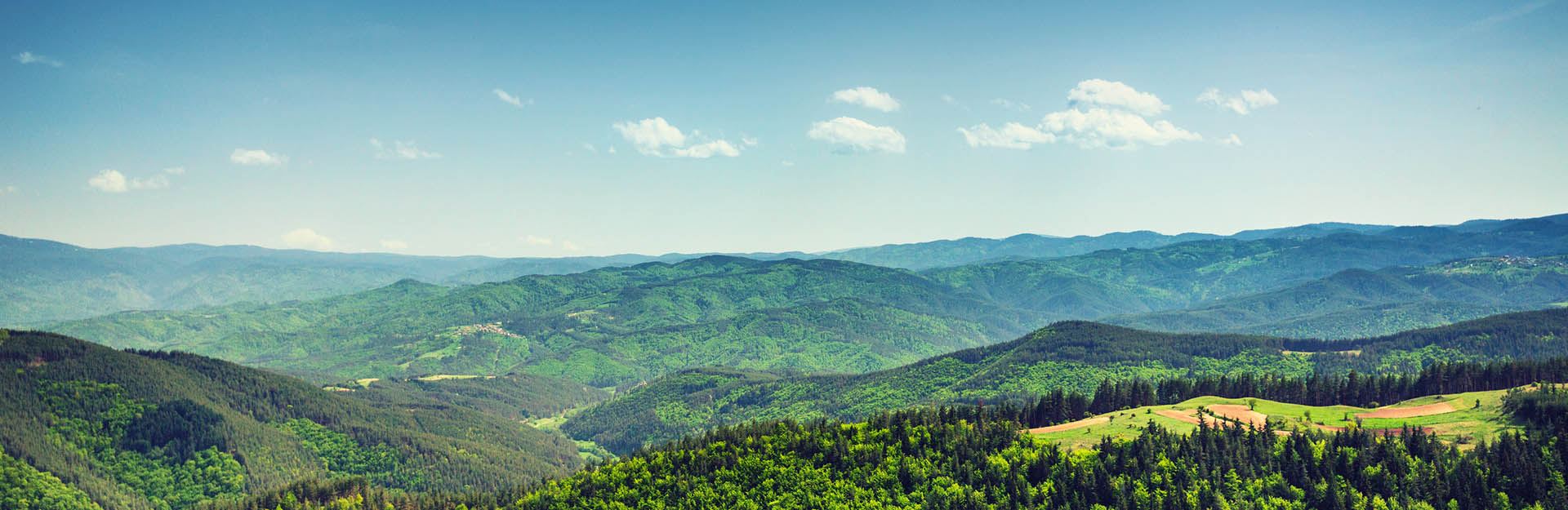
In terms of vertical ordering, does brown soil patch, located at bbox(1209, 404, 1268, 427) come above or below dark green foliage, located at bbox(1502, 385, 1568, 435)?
below

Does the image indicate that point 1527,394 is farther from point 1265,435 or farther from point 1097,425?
point 1097,425

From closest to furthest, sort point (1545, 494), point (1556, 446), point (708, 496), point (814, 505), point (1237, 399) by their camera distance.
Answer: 1. point (1545, 494)
2. point (1556, 446)
3. point (814, 505)
4. point (708, 496)
5. point (1237, 399)

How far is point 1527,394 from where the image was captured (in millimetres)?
135125

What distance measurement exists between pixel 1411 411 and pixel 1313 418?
53.7 feet

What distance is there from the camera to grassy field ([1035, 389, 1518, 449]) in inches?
5305

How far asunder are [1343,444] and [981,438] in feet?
177

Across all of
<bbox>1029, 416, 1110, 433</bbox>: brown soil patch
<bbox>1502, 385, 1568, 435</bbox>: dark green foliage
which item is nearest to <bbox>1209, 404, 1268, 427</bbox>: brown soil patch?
<bbox>1029, 416, 1110, 433</bbox>: brown soil patch

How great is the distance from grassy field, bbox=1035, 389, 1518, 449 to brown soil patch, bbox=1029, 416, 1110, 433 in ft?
1.73

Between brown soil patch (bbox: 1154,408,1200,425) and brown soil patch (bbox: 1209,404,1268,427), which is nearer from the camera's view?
brown soil patch (bbox: 1209,404,1268,427)

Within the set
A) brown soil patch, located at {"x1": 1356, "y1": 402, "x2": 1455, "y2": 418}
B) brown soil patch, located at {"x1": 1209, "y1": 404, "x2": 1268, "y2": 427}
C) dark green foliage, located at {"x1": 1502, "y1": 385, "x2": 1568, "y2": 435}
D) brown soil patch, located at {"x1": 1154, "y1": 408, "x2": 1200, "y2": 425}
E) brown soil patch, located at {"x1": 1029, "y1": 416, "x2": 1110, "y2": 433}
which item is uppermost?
dark green foliage, located at {"x1": 1502, "y1": 385, "x2": 1568, "y2": 435}

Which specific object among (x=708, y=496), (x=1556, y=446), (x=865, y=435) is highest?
(x=1556, y=446)

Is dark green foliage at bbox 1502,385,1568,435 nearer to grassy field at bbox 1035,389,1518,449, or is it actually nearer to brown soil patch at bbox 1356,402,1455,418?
grassy field at bbox 1035,389,1518,449

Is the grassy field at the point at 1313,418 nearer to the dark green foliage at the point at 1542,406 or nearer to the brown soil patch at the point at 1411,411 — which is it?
the brown soil patch at the point at 1411,411

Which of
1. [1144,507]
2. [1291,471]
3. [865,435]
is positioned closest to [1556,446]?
[1291,471]
